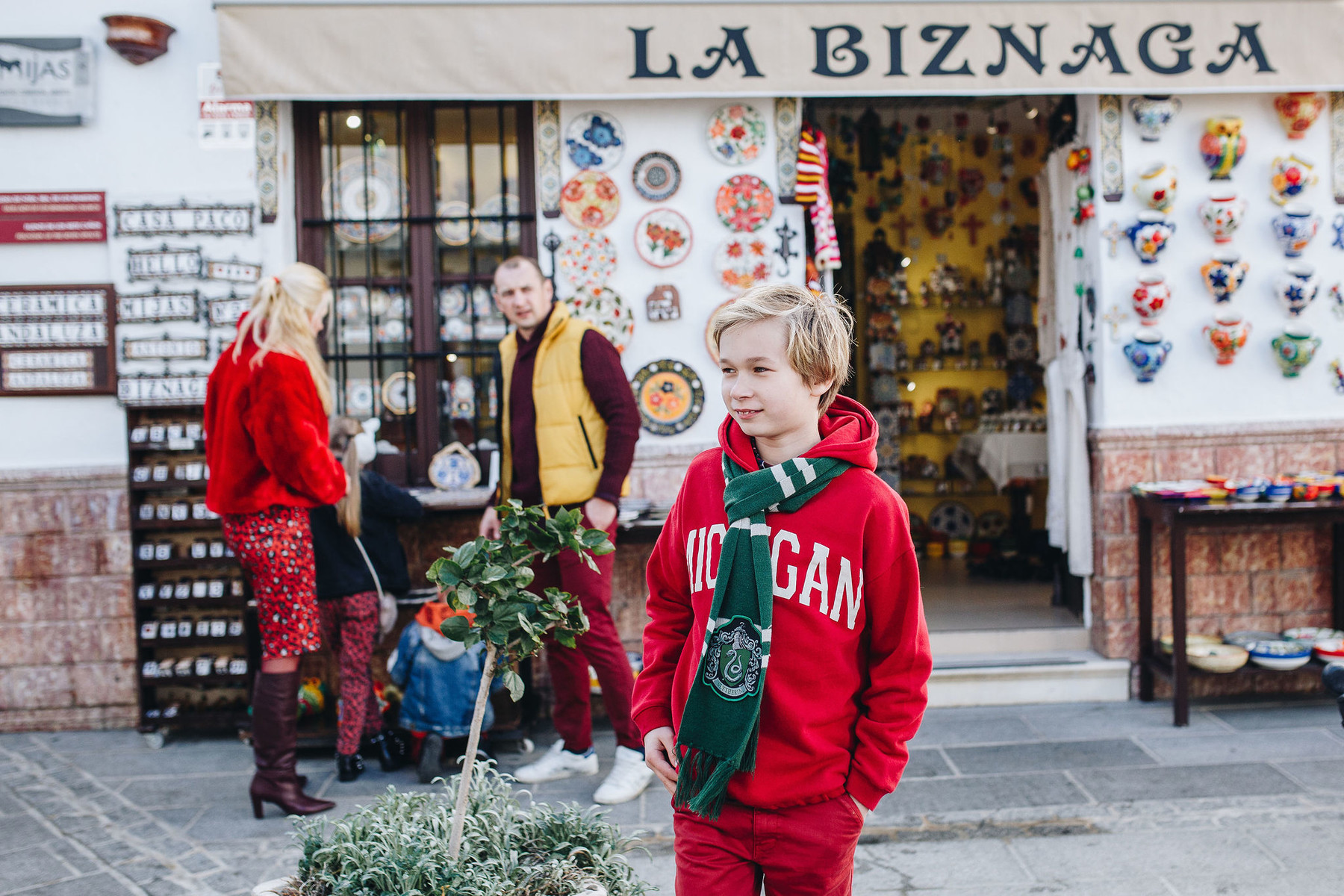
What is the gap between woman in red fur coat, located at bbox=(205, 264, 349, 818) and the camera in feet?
11.0

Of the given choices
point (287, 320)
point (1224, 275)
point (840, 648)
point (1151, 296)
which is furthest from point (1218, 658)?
point (287, 320)

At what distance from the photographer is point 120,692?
4.57 m

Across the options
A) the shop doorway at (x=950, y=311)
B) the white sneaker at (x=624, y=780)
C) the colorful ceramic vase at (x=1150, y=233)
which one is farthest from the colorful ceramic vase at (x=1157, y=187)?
the white sneaker at (x=624, y=780)

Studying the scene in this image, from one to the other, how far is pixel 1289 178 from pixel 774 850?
449 centimetres

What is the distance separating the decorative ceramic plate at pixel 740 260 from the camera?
470 centimetres

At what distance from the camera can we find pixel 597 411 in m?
3.75

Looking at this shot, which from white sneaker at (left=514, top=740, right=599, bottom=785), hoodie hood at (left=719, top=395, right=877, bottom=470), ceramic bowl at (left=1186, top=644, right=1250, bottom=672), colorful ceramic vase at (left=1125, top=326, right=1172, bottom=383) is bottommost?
white sneaker at (left=514, top=740, right=599, bottom=785)

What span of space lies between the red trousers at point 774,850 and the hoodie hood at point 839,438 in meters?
0.58

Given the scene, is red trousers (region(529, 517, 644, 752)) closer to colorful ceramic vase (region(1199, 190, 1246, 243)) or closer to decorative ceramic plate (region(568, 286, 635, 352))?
decorative ceramic plate (region(568, 286, 635, 352))

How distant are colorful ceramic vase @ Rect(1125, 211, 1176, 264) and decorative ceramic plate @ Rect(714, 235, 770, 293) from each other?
1.71 meters

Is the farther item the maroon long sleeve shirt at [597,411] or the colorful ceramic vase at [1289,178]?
the colorful ceramic vase at [1289,178]

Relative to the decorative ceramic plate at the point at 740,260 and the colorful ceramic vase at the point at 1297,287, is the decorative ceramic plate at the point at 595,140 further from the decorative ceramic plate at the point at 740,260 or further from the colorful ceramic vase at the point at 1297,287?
the colorful ceramic vase at the point at 1297,287

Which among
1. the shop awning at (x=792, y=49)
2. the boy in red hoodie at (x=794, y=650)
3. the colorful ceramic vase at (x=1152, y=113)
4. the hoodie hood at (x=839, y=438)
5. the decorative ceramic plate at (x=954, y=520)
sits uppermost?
the shop awning at (x=792, y=49)

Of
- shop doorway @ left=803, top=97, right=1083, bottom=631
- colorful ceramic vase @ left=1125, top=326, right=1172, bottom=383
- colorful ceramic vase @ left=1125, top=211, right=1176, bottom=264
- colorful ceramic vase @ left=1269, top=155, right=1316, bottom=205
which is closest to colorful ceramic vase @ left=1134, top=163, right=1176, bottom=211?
colorful ceramic vase @ left=1125, top=211, right=1176, bottom=264
